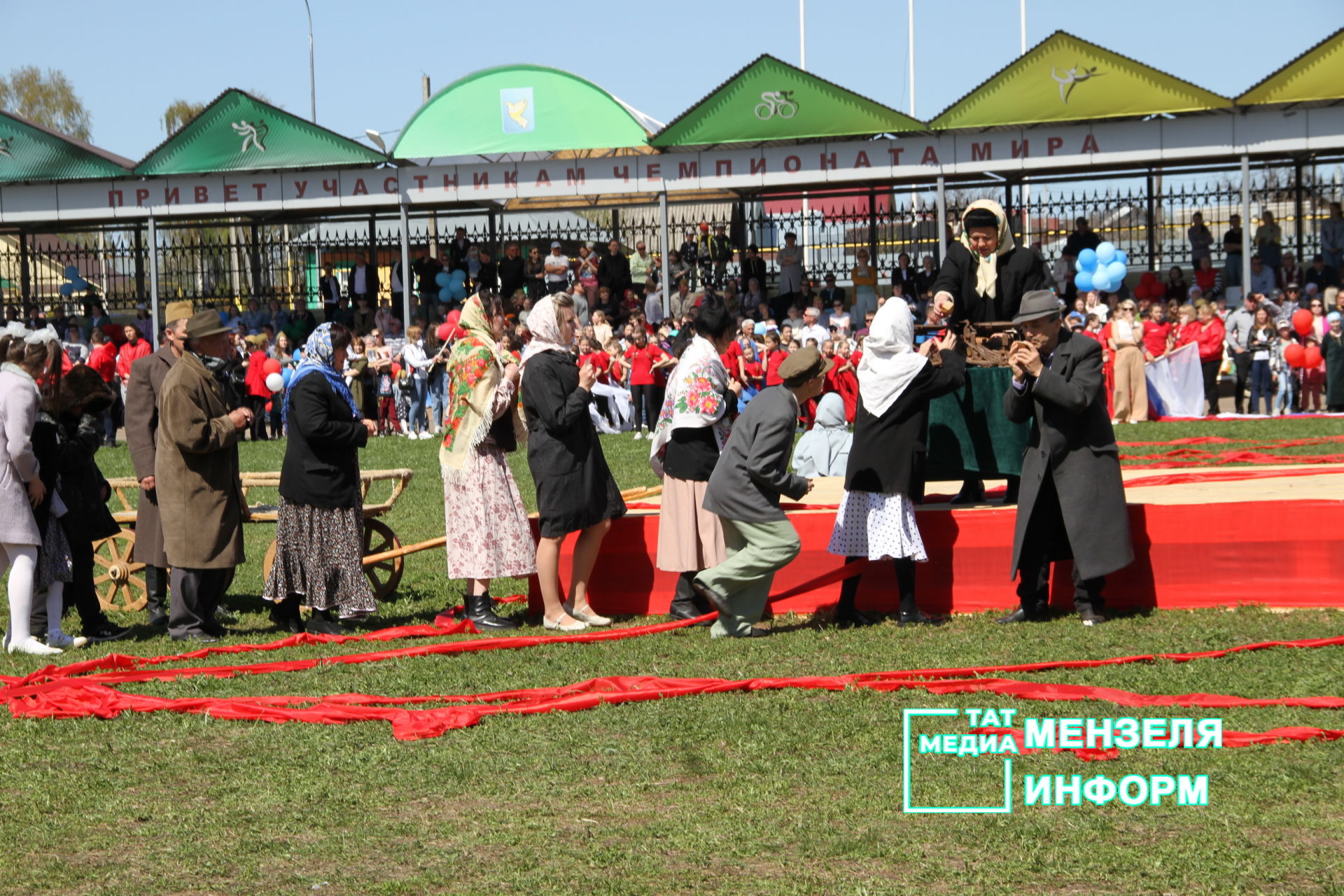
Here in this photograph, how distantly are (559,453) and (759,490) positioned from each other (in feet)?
3.79

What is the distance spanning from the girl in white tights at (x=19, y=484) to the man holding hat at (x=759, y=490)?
3435 mm

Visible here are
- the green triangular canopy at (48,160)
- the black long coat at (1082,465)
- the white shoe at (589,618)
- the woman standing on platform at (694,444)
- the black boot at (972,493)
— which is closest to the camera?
the black long coat at (1082,465)

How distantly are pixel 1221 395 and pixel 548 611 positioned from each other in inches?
665

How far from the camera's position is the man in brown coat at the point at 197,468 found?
7855mm

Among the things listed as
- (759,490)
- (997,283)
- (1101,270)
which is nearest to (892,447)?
(759,490)

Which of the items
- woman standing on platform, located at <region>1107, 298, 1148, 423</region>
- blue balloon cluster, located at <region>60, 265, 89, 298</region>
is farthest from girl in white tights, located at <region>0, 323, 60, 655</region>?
blue balloon cluster, located at <region>60, 265, 89, 298</region>

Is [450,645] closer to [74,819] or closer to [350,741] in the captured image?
[350,741]

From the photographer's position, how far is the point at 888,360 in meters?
7.84

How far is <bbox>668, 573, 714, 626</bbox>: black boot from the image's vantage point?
8.27 metres

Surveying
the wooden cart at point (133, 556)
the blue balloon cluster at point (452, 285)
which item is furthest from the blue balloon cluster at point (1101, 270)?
the blue balloon cluster at point (452, 285)

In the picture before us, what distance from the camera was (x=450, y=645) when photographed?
24.9 ft

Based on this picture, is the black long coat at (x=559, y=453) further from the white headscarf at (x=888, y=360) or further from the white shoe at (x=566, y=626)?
the white headscarf at (x=888, y=360)

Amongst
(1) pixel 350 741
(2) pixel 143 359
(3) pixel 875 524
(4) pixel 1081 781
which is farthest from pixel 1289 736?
(2) pixel 143 359
